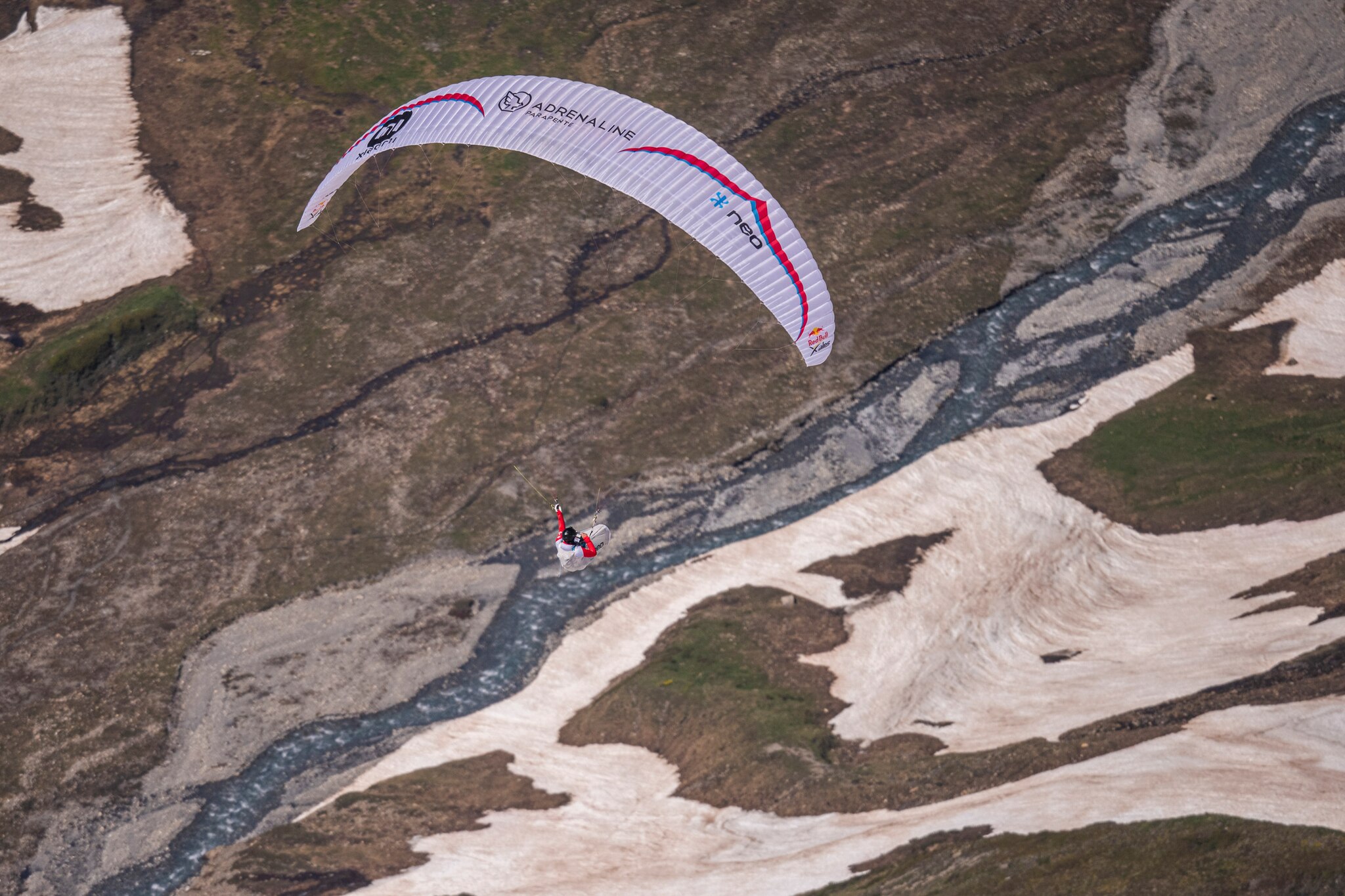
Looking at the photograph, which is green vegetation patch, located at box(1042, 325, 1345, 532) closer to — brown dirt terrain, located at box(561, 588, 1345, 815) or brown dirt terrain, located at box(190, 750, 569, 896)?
brown dirt terrain, located at box(561, 588, 1345, 815)

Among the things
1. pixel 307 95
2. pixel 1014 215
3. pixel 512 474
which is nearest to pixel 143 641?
pixel 512 474

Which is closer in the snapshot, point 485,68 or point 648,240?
point 648,240

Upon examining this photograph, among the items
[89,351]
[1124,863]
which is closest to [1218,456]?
[1124,863]

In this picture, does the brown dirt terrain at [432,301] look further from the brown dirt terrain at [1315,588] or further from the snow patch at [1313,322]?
the brown dirt terrain at [1315,588]

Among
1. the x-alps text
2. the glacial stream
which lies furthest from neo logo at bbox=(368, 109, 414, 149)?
the glacial stream

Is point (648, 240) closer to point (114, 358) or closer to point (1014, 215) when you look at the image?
point (1014, 215)

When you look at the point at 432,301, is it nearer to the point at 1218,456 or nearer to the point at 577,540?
the point at 577,540

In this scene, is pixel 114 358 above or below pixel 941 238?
below
